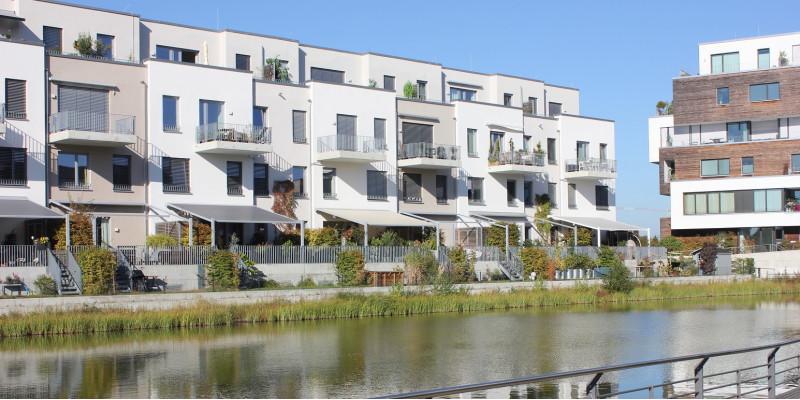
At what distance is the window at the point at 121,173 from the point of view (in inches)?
1366

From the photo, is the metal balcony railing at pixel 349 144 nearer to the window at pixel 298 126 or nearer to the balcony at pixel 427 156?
the window at pixel 298 126

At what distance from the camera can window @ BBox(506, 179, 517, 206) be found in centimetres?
4948

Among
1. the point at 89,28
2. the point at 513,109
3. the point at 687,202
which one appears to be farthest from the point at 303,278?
the point at 687,202

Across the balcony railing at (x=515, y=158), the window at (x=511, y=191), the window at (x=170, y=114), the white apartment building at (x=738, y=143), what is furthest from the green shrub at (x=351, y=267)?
the white apartment building at (x=738, y=143)

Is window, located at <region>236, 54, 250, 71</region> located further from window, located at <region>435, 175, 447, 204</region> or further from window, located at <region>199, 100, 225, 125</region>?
window, located at <region>435, 175, 447, 204</region>

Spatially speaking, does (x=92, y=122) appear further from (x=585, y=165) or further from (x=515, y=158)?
(x=585, y=165)

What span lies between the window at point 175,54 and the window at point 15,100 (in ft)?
31.1

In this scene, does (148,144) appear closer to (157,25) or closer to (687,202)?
(157,25)

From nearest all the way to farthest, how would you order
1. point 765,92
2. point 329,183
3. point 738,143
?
point 329,183 → point 765,92 → point 738,143

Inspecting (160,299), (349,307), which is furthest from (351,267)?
(160,299)

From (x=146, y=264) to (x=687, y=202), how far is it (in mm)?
38039

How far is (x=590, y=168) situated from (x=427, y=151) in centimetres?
1351

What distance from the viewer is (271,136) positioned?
39125 millimetres

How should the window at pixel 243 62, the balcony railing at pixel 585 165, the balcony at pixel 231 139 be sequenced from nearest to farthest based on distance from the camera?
the balcony at pixel 231 139
the window at pixel 243 62
the balcony railing at pixel 585 165
